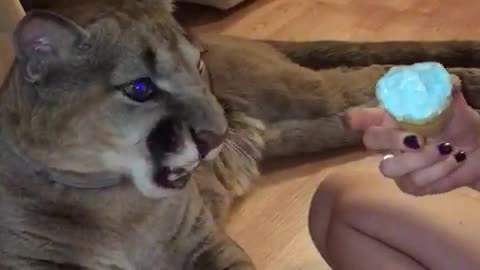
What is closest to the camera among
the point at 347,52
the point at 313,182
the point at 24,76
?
the point at 24,76

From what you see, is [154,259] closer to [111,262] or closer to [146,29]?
[111,262]

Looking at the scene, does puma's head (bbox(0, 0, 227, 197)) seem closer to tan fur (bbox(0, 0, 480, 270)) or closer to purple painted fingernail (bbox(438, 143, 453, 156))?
tan fur (bbox(0, 0, 480, 270))

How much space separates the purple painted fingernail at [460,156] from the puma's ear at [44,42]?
490 millimetres

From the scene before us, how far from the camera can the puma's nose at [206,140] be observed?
1369mm

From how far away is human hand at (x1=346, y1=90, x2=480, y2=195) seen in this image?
1.18 metres

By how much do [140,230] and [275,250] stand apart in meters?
0.35

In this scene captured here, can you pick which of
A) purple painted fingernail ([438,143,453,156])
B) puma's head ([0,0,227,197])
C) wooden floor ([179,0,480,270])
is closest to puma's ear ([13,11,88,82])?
puma's head ([0,0,227,197])

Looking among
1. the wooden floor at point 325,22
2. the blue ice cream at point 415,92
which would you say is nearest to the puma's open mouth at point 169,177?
the blue ice cream at point 415,92

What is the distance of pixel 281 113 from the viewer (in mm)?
2027

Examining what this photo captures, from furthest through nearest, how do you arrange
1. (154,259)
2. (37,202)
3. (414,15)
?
(414,15) → (154,259) → (37,202)

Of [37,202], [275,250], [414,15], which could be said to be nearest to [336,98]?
[275,250]

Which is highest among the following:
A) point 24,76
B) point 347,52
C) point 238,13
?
point 24,76

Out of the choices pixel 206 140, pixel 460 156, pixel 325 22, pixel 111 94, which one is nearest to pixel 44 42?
pixel 111 94

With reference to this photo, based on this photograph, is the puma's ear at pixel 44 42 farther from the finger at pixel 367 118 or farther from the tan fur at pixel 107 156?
the finger at pixel 367 118
